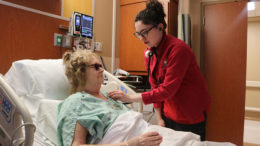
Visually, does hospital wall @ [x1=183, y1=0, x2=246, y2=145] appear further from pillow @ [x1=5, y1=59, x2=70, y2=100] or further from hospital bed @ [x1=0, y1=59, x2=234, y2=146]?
pillow @ [x1=5, y1=59, x2=70, y2=100]

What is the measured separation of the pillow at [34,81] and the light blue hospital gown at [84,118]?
1.07 ft

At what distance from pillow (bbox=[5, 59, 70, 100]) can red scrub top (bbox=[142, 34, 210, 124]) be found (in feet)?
2.05

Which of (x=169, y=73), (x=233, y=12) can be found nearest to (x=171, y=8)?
(x=233, y=12)

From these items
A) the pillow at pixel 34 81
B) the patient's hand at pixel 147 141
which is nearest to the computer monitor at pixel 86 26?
the pillow at pixel 34 81

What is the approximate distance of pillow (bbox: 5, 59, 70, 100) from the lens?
1.43m

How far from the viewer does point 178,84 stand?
1.34 meters

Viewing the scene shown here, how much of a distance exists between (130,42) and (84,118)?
8.07 ft

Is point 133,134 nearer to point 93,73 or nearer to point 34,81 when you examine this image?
point 93,73

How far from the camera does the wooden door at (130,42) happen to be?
3.27m

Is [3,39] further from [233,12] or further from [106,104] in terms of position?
[233,12]

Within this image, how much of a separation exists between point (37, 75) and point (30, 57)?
0.65 m

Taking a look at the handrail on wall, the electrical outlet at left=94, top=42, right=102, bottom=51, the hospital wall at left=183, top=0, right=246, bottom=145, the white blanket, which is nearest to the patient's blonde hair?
the white blanket

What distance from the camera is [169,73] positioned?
1.34 metres

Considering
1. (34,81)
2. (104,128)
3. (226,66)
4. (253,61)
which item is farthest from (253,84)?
(34,81)
